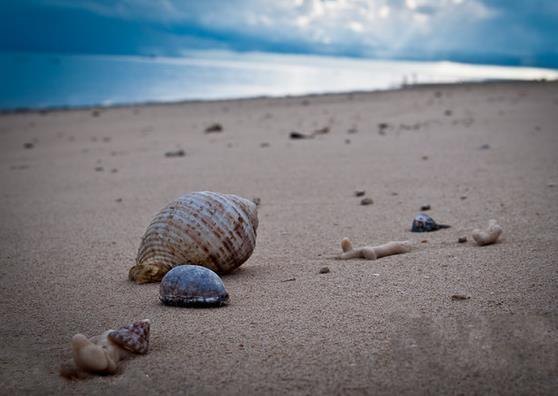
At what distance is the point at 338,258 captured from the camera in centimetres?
326

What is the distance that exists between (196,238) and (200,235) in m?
0.03

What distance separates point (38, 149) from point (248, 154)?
4235 millimetres

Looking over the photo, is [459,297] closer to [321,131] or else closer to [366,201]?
[366,201]

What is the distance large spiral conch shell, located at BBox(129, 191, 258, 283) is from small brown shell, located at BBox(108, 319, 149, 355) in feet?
2.70

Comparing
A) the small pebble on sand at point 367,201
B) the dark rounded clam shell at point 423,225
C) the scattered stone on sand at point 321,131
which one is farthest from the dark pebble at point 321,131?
the dark rounded clam shell at point 423,225

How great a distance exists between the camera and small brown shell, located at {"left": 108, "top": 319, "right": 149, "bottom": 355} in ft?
6.80

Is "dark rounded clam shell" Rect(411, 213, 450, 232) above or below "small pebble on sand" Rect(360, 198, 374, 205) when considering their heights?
above

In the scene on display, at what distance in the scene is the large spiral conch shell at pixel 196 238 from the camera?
294cm

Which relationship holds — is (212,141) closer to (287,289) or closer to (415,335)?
(287,289)

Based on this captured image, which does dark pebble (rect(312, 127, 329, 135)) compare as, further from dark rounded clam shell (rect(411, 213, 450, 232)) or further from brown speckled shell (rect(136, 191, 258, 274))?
brown speckled shell (rect(136, 191, 258, 274))

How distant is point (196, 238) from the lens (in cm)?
294

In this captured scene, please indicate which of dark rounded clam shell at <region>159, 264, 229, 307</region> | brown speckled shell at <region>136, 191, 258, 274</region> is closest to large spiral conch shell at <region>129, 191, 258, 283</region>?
brown speckled shell at <region>136, 191, 258, 274</region>

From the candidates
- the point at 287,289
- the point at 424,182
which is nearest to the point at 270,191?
the point at 424,182

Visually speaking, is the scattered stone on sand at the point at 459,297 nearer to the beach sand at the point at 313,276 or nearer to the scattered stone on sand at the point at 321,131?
the beach sand at the point at 313,276
